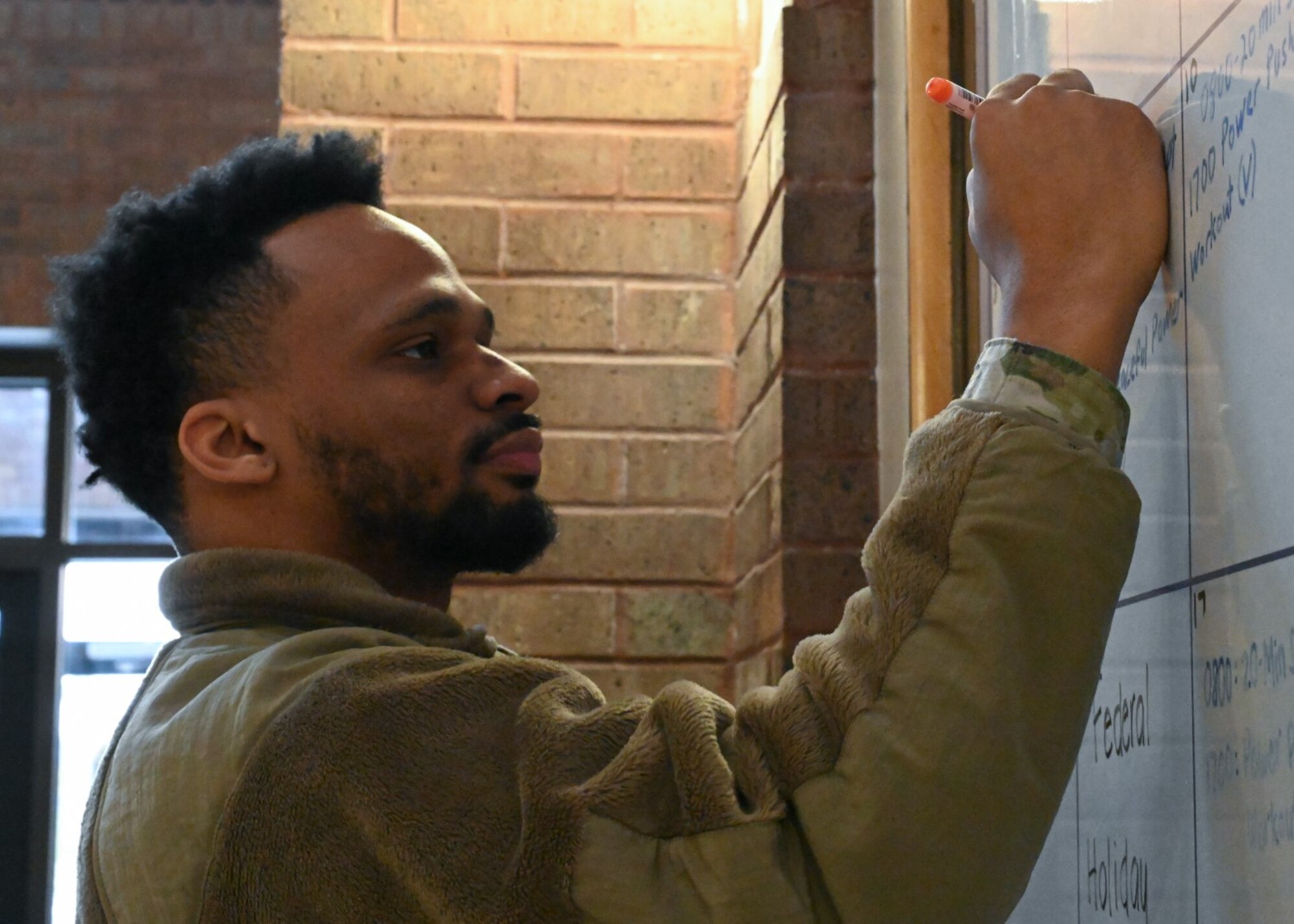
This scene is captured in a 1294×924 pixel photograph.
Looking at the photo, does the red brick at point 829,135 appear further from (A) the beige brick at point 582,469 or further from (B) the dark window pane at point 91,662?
(B) the dark window pane at point 91,662

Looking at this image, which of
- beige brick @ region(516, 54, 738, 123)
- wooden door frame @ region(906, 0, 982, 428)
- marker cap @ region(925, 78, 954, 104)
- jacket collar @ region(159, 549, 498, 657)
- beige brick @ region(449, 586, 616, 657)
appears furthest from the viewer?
beige brick @ region(516, 54, 738, 123)

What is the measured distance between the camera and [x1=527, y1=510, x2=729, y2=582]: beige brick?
1.96m

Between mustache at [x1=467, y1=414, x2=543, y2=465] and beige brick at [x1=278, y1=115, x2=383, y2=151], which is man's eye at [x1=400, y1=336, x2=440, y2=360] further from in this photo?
beige brick at [x1=278, y1=115, x2=383, y2=151]

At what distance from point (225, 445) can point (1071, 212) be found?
66 cm

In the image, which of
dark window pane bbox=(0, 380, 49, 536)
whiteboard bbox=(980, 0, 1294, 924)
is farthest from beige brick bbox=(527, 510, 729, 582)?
dark window pane bbox=(0, 380, 49, 536)

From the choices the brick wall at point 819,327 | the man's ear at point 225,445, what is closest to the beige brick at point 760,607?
the brick wall at point 819,327

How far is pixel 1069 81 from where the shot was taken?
2.80 feet

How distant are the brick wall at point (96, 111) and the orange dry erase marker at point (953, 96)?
3.38 metres

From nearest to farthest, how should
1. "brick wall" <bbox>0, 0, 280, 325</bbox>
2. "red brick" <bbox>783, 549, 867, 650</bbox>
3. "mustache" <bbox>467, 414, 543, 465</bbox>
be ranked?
"mustache" <bbox>467, 414, 543, 465</bbox>, "red brick" <bbox>783, 549, 867, 650</bbox>, "brick wall" <bbox>0, 0, 280, 325</bbox>

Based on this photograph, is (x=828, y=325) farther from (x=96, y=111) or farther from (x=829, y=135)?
(x=96, y=111)

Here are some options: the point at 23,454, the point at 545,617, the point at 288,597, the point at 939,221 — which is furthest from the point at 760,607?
the point at 23,454

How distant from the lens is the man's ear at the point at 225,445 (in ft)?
3.64

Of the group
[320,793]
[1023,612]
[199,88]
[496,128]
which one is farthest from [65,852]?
[1023,612]

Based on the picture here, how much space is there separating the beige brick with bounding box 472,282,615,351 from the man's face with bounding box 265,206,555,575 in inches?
32.3
